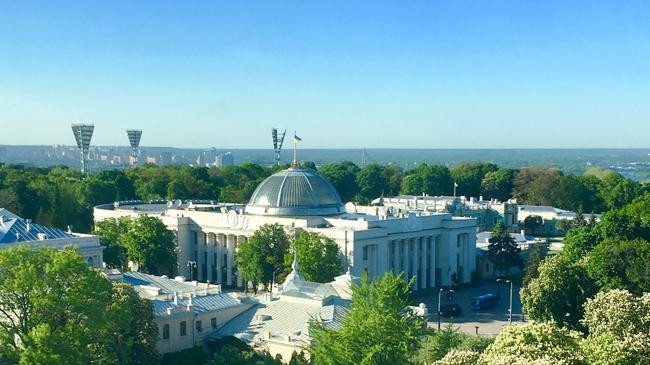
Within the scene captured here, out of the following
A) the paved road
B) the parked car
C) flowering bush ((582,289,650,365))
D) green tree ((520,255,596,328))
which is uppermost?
flowering bush ((582,289,650,365))

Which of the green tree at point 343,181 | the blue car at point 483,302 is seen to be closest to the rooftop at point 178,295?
the blue car at point 483,302

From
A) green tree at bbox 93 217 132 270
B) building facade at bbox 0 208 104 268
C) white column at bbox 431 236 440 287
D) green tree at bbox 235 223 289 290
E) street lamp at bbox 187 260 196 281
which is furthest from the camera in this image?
white column at bbox 431 236 440 287

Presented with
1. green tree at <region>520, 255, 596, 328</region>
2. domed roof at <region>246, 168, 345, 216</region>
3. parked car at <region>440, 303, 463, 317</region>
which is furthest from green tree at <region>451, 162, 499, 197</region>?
green tree at <region>520, 255, 596, 328</region>

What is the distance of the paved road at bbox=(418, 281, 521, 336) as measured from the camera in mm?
66562

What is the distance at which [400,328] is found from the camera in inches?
1602

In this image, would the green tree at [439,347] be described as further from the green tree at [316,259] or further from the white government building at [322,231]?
the white government building at [322,231]

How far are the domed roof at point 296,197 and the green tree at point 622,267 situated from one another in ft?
102

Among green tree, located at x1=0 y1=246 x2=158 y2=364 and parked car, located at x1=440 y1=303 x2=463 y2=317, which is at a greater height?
green tree, located at x1=0 y1=246 x2=158 y2=364

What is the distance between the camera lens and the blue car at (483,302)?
74188 mm

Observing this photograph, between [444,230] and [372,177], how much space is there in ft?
242

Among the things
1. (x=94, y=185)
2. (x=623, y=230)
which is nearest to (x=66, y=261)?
(x=623, y=230)

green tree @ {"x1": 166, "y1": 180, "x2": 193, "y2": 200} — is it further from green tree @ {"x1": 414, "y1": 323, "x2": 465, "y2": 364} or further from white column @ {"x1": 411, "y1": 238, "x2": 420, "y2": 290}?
green tree @ {"x1": 414, "y1": 323, "x2": 465, "y2": 364}

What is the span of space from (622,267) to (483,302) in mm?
16214

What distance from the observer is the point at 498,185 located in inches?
6309
